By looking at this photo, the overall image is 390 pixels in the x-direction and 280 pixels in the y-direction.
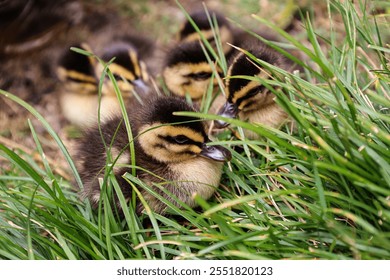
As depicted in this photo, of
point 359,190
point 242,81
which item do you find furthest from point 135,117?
point 359,190

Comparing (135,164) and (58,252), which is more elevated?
(135,164)

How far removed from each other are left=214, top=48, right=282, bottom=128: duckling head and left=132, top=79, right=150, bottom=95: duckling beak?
60cm

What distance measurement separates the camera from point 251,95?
2357 millimetres

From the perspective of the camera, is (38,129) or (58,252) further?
(38,129)

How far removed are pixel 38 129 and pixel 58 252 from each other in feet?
5.10

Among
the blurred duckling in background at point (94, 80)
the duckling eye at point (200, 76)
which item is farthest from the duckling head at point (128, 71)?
the duckling eye at point (200, 76)

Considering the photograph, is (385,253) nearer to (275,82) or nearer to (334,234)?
(334,234)

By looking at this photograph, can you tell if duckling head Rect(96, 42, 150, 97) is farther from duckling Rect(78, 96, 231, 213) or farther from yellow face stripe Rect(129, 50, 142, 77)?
duckling Rect(78, 96, 231, 213)

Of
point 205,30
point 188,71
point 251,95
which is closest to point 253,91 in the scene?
point 251,95

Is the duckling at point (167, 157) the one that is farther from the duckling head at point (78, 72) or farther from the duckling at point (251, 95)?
the duckling head at point (78, 72)

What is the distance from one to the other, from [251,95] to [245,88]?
66 millimetres

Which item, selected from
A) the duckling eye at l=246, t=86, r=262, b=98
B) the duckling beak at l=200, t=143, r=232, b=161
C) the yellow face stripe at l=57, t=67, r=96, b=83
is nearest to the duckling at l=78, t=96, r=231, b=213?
the duckling beak at l=200, t=143, r=232, b=161

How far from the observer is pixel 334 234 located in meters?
1.61

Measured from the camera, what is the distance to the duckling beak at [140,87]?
2834mm
